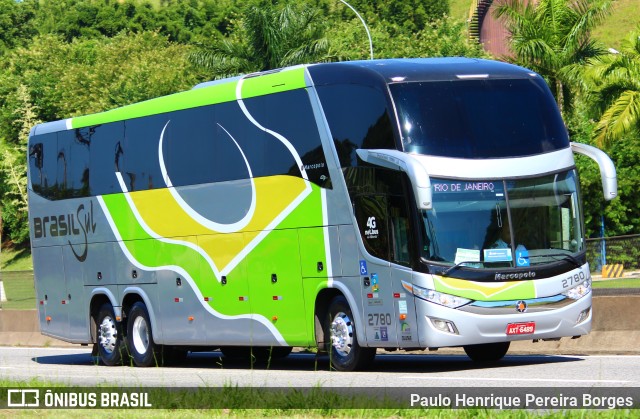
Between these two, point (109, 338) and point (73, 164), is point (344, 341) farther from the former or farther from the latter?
point (73, 164)

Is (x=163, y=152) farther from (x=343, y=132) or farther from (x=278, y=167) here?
(x=343, y=132)

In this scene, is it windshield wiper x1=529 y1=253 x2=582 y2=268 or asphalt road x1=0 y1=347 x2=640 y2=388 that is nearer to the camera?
asphalt road x1=0 y1=347 x2=640 y2=388

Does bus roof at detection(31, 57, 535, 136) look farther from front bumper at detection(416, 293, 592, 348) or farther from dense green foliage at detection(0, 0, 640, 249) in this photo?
dense green foliage at detection(0, 0, 640, 249)

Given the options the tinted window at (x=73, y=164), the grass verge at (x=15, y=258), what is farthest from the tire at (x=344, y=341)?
the grass verge at (x=15, y=258)

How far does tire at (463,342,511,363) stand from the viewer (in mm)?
19719

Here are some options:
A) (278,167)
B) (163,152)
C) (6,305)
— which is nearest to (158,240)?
(163,152)

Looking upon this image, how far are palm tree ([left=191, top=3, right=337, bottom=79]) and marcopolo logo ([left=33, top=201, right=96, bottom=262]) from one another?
23429mm

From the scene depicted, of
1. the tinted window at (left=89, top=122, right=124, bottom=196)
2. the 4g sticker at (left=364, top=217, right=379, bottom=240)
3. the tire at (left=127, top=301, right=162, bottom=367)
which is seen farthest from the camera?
the tinted window at (left=89, top=122, right=124, bottom=196)

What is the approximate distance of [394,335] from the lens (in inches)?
703

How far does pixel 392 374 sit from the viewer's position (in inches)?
690

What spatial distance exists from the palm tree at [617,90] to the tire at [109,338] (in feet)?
69.8

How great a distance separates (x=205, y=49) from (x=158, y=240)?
3132 centimetres

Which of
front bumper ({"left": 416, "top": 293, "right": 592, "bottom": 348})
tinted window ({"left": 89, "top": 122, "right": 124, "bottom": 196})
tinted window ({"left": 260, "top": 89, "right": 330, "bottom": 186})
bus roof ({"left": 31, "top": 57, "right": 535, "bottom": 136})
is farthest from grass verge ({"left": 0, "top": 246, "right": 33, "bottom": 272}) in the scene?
front bumper ({"left": 416, "top": 293, "right": 592, "bottom": 348})

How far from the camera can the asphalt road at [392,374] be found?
49.8 feet
